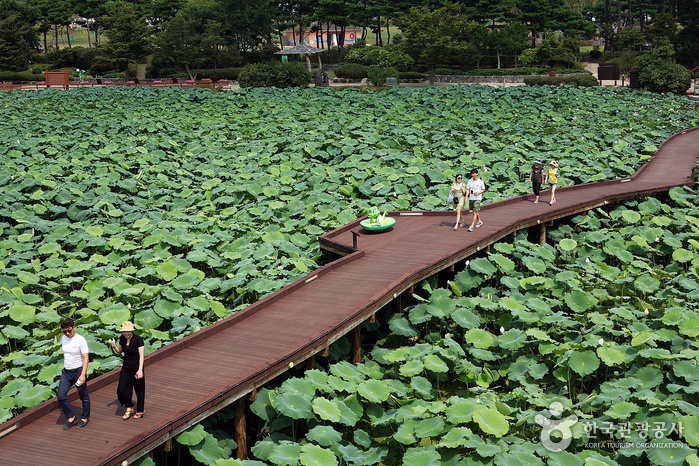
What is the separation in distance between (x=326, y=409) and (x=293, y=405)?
1.57 ft

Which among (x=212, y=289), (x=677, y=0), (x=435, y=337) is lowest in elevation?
(x=435, y=337)

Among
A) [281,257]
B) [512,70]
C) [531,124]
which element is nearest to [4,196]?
[281,257]

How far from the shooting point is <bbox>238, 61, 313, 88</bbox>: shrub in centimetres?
4934

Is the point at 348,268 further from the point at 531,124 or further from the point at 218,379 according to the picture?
the point at 531,124

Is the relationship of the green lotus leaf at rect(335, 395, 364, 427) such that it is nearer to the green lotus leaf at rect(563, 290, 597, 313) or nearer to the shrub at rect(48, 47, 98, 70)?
the green lotus leaf at rect(563, 290, 597, 313)

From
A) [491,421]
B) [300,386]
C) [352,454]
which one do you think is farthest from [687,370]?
[300,386]

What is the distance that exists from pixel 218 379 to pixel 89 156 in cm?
1788

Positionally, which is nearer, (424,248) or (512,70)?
(424,248)

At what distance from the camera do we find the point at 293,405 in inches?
461

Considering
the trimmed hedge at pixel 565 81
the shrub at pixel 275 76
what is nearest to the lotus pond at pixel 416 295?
the trimmed hedge at pixel 565 81

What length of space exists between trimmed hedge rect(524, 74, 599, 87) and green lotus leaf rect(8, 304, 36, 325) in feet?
130

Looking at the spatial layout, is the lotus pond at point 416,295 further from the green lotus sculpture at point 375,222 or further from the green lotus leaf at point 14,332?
the green lotus sculpture at point 375,222

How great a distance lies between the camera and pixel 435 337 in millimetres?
15438

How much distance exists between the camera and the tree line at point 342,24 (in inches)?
2272
